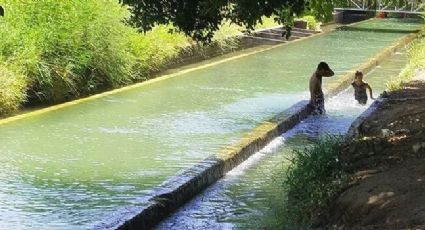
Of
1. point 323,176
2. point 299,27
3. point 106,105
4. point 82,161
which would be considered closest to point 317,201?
point 323,176

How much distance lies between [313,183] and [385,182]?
0.74 metres

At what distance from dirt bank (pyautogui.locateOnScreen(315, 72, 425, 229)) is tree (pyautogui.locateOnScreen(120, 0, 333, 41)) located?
65.8 inches

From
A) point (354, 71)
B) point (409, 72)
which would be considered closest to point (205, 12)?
point (409, 72)

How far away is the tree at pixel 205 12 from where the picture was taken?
746 cm

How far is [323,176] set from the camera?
7898mm

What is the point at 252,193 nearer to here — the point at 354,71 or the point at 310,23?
the point at 354,71

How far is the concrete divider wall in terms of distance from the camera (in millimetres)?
7824

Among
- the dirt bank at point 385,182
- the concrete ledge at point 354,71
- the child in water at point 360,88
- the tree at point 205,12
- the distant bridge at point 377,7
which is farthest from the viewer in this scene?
the distant bridge at point 377,7

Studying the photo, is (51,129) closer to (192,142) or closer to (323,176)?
(192,142)

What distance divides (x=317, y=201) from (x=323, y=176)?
661mm

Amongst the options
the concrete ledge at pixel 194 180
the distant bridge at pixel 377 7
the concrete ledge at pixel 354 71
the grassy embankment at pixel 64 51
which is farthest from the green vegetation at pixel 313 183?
the distant bridge at pixel 377 7

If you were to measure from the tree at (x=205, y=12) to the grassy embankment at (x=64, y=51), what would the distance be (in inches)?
243

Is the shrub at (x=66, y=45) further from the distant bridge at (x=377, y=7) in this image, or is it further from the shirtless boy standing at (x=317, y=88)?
the distant bridge at (x=377, y=7)

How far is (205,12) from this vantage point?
7477 millimetres
